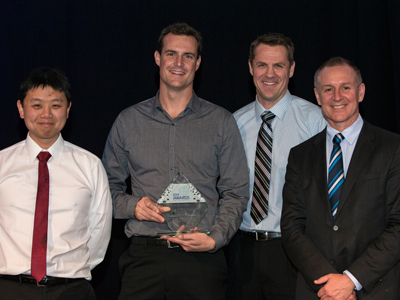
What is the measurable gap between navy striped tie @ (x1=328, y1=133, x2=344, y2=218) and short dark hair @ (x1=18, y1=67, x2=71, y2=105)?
5.39 ft

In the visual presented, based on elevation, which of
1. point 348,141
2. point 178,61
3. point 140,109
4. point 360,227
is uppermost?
A: point 178,61

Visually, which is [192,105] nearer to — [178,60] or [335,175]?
[178,60]

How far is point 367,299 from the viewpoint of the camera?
2191mm

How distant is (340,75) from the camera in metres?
2.58

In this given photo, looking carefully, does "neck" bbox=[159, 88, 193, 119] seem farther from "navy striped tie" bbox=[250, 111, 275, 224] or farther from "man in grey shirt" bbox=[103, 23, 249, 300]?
"navy striped tie" bbox=[250, 111, 275, 224]

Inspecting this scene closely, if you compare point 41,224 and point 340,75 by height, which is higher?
point 340,75

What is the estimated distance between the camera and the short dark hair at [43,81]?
255cm

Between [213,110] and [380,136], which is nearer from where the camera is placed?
[380,136]

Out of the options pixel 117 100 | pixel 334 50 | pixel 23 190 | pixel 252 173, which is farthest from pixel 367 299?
pixel 117 100

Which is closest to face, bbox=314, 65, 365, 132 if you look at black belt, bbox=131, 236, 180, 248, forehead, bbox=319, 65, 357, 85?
forehead, bbox=319, 65, 357, 85

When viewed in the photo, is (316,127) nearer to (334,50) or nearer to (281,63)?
(281,63)

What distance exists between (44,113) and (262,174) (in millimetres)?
1420

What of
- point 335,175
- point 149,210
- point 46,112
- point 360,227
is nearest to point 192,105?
point 149,210

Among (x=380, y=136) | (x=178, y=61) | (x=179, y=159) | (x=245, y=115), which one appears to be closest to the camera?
(x=380, y=136)
